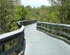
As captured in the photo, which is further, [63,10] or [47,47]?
[63,10]

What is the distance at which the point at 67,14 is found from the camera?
5019 cm

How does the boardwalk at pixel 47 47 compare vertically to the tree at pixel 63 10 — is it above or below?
above

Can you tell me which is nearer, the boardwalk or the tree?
the boardwalk

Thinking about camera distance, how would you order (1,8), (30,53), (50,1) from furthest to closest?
(50,1) → (1,8) → (30,53)

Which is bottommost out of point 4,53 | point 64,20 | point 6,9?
point 64,20

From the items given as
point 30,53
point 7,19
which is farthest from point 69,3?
point 30,53

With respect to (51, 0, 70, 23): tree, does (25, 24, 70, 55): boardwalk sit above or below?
above

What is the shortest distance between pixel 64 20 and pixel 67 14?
1.24 meters

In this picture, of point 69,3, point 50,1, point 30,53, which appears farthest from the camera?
point 50,1

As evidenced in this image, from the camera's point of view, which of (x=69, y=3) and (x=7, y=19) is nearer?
(x=7, y=19)

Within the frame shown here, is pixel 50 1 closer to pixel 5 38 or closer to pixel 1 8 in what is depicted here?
pixel 1 8

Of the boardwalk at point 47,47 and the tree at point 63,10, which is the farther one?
the tree at point 63,10

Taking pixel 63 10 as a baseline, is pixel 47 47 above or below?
above

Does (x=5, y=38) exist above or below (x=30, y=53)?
above
